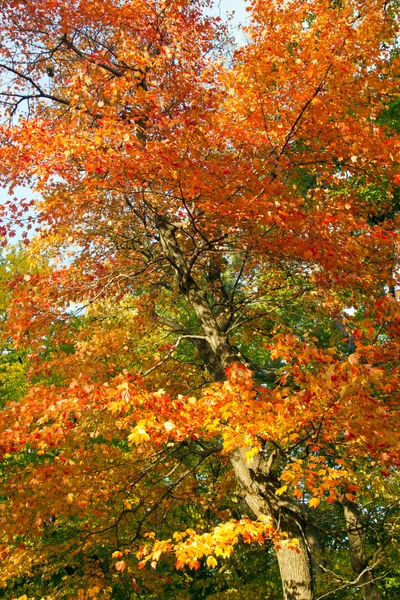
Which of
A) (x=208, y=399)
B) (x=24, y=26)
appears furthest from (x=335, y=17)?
(x=208, y=399)

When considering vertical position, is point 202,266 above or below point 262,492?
above

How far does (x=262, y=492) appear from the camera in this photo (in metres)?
5.95

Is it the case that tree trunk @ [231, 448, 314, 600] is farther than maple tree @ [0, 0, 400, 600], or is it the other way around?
tree trunk @ [231, 448, 314, 600]

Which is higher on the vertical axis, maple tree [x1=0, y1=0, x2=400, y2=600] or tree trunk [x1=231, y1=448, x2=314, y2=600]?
maple tree [x1=0, y1=0, x2=400, y2=600]

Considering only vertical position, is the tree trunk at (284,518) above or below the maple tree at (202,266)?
below

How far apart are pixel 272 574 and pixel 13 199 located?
13.8 metres

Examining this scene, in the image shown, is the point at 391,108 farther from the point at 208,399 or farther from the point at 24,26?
the point at 208,399

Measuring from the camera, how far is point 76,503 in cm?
627

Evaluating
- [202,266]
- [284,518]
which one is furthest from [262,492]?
[202,266]

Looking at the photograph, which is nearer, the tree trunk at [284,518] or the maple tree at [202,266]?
the maple tree at [202,266]

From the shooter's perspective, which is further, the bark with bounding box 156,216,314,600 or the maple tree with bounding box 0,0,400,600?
the bark with bounding box 156,216,314,600

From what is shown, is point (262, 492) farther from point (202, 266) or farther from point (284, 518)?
point (202, 266)

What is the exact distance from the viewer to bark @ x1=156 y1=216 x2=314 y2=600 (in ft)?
18.1

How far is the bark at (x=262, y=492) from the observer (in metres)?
5.52
